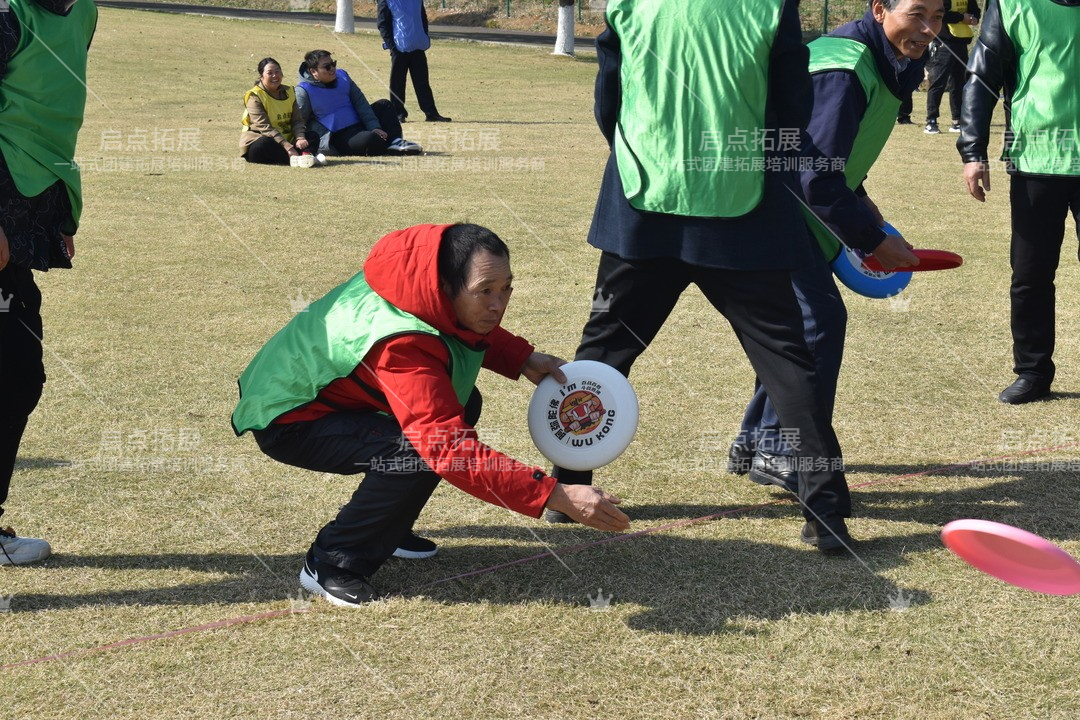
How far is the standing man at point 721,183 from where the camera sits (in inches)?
145

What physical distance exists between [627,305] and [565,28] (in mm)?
21480

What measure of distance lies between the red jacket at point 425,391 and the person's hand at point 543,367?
0.84ft

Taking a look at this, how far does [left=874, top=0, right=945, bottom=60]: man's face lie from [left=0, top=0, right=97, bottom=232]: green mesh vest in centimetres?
252

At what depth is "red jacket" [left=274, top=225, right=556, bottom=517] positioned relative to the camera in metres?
3.22

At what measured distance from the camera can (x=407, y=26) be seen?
14320mm

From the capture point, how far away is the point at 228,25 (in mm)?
26609

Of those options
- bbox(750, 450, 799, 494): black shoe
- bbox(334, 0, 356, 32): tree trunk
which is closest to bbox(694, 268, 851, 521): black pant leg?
bbox(750, 450, 799, 494): black shoe

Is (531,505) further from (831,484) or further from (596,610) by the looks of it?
(831,484)

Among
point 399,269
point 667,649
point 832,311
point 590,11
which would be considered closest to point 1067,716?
point 667,649

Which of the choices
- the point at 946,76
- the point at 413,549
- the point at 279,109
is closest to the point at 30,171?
the point at 413,549

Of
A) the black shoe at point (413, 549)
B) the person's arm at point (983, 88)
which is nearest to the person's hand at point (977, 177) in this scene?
the person's arm at point (983, 88)

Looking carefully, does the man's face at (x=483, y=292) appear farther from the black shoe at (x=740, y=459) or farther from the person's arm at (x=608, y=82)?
the black shoe at (x=740, y=459)

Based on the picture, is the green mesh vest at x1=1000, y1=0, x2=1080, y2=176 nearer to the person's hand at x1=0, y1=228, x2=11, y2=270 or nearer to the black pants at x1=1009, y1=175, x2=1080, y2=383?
the black pants at x1=1009, y1=175, x2=1080, y2=383

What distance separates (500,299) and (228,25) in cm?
2510
